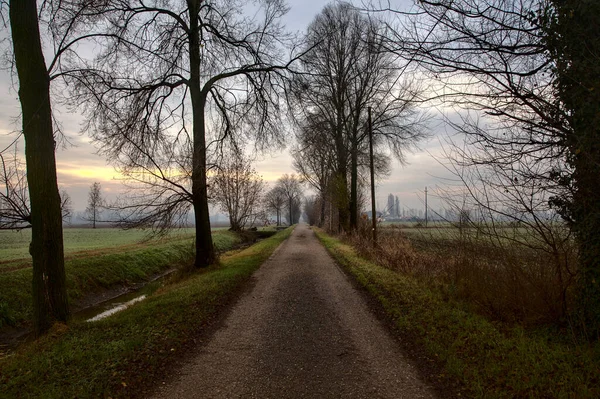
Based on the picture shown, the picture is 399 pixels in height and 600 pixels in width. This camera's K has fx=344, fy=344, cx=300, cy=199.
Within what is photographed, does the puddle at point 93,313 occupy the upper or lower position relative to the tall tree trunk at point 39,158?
lower

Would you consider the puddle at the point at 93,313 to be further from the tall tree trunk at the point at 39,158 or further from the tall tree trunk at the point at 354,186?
the tall tree trunk at the point at 354,186

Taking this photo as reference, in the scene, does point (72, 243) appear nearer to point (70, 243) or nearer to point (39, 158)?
point (70, 243)

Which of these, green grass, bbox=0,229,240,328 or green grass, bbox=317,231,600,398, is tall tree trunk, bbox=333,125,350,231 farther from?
green grass, bbox=317,231,600,398

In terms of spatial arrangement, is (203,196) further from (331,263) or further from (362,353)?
(362,353)

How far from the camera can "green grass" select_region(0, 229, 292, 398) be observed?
395 centimetres

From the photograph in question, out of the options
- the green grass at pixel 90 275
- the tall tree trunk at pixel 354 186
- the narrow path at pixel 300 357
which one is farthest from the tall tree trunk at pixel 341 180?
the narrow path at pixel 300 357

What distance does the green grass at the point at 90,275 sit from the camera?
962cm

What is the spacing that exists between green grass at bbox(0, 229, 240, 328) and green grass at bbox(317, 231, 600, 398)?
32.2 feet

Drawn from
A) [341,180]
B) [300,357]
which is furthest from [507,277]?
[341,180]

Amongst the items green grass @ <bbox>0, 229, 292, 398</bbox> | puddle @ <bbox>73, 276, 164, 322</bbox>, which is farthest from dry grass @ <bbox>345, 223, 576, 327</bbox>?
puddle @ <bbox>73, 276, 164, 322</bbox>

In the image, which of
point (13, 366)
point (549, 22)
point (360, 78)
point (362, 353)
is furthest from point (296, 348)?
point (360, 78)

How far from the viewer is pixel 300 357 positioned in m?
4.85

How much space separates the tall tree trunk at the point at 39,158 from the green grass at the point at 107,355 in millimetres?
696

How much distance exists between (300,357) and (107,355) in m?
2.65
